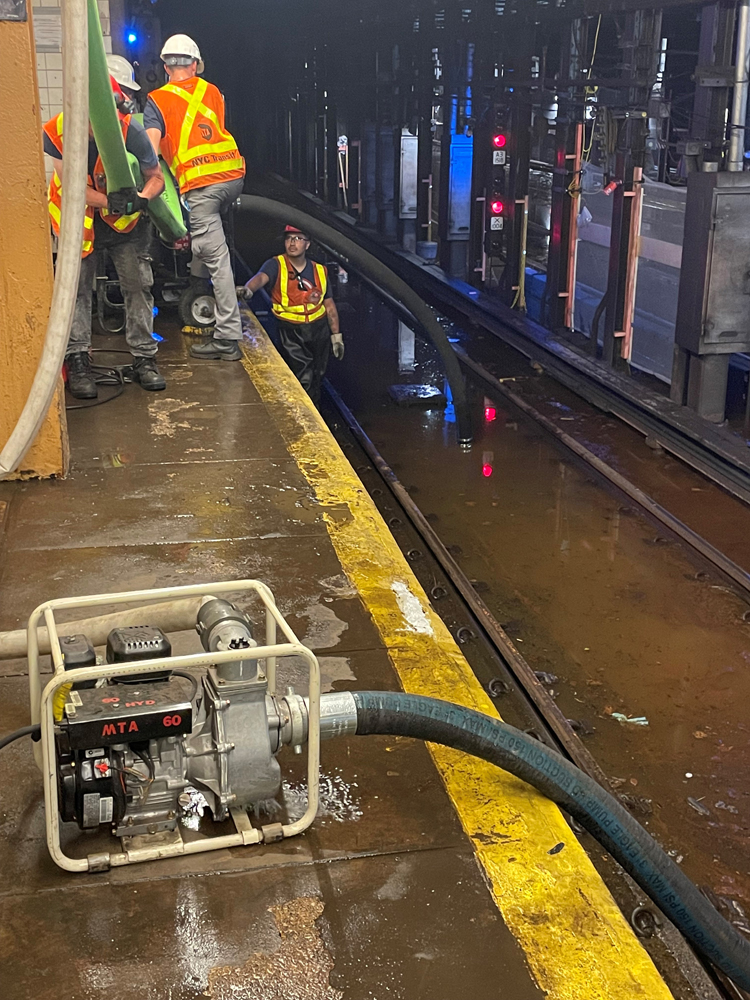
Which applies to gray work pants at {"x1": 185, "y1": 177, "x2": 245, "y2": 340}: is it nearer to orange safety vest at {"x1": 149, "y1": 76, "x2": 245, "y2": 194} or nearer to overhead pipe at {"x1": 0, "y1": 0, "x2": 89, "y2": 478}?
orange safety vest at {"x1": 149, "y1": 76, "x2": 245, "y2": 194}

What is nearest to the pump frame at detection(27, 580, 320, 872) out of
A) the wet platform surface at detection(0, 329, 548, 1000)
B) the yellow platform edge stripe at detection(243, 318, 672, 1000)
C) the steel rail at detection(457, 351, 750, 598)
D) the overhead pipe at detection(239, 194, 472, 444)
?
the wet platform surface at detection(0, 329, 548, 1000)

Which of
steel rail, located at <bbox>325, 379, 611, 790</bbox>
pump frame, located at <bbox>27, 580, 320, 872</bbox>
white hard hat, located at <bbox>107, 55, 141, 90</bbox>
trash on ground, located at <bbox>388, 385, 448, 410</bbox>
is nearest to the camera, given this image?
pump frame, located at <bbox>27, 580, 320, 872</bbox>

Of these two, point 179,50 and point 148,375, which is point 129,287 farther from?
point 179,50

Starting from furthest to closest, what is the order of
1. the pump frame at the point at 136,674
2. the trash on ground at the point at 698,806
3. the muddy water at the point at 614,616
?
the muddy water at the point at 614,616 → the trash on ground at the point at 698,806 → the pump frame at the point at 136,674

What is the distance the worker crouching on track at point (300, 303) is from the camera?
854 centimetres

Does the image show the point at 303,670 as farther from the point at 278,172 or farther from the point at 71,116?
the point at 278,172

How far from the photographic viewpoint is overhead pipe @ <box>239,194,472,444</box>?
8.34 m

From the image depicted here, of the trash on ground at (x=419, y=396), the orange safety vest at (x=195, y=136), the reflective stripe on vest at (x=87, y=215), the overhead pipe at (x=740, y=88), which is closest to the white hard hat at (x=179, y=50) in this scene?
the orange safety vest at (x=195, y=136)

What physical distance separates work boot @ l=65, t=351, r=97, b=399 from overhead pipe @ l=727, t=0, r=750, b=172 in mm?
5041

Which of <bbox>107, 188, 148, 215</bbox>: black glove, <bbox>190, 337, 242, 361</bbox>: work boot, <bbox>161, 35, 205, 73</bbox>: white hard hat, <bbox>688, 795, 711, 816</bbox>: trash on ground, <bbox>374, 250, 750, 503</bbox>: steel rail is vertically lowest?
<bbox>688, 795, 711, 816</bbox>: trash on ground

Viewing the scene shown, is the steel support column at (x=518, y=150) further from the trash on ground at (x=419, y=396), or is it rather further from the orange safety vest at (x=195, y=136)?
the orange safety vest at (x=195, y=136)

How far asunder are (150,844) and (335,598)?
5.02ft

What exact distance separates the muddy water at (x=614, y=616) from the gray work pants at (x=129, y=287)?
2.16m

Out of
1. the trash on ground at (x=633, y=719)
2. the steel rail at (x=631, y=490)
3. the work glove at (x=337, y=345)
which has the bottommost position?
the trash on ground at (x=633, y=719)
